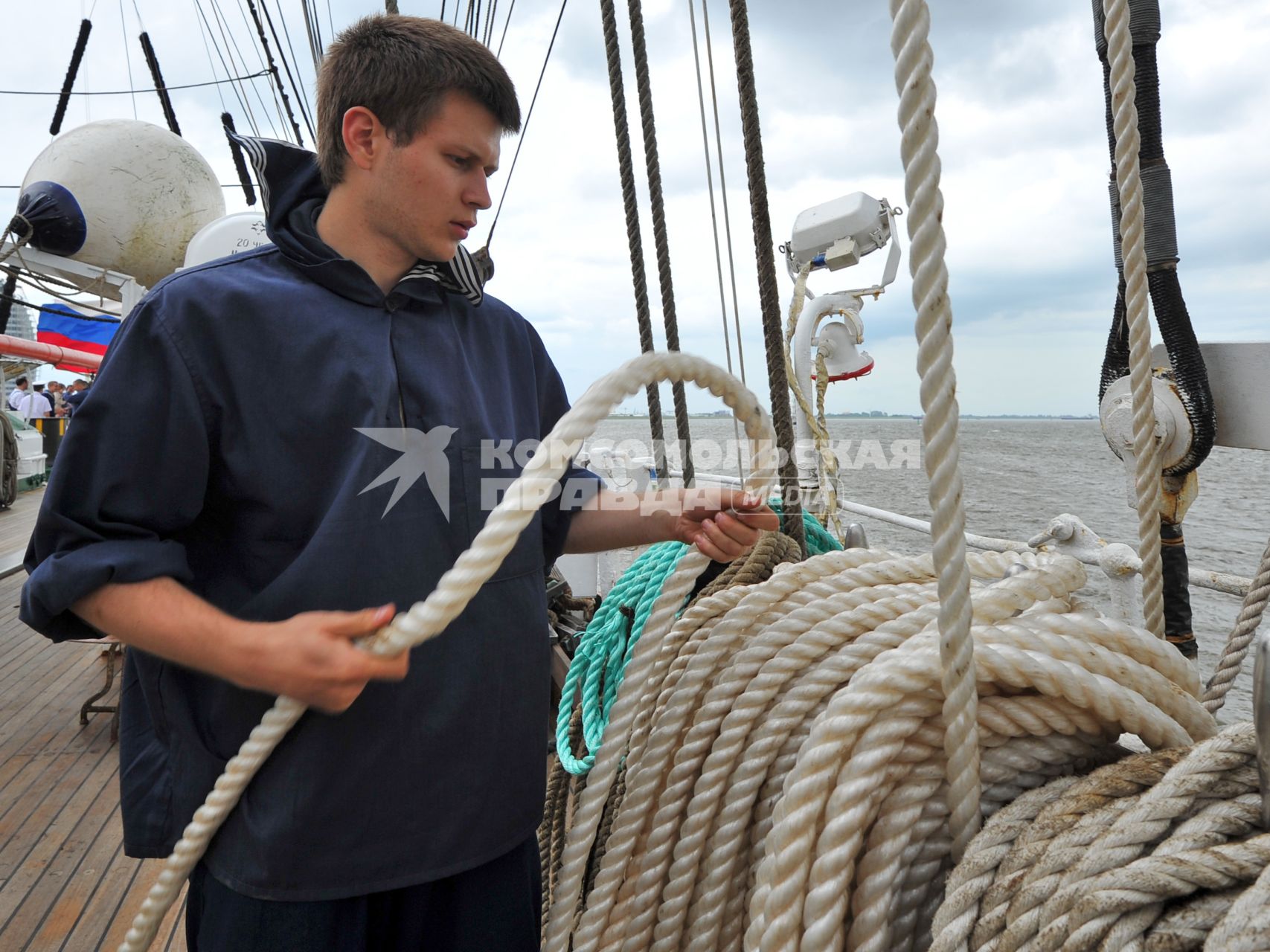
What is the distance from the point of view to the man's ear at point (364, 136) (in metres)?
0.84

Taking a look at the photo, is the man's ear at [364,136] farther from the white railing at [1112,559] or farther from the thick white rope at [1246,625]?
the white railing at [1112,559]

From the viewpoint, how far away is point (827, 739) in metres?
0.57

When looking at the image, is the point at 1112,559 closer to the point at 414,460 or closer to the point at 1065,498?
the point at 414,460

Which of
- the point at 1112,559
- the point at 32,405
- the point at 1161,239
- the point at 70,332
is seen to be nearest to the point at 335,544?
the point at 1161,239

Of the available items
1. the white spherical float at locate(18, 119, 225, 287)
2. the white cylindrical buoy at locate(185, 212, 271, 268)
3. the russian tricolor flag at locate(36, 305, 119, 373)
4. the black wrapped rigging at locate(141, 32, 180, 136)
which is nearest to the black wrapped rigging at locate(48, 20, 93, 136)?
the black wrapped rigging at locate(141, 32, 180, 136)

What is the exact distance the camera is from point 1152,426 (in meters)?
0.83

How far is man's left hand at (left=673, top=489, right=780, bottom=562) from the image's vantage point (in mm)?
935

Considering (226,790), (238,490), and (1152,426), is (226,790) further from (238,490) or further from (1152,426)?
(1152,426)

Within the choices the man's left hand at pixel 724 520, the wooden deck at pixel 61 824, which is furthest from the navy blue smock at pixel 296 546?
the wooden deck at pixel 61 824

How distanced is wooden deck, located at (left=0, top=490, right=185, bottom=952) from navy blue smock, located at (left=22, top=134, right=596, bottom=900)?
116cm

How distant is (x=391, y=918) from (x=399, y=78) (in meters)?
0.90

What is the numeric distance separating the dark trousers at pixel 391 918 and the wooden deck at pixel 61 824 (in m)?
1.04

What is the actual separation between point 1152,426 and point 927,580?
30 cm

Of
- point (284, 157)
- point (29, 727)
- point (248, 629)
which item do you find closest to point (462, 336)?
point (284, 157)
